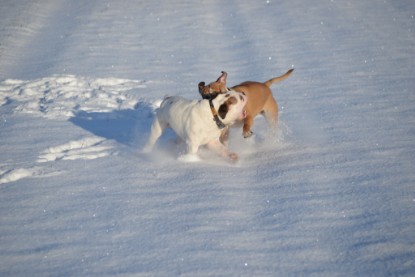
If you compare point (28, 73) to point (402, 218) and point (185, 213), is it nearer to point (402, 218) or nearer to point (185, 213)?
point (185, 213)

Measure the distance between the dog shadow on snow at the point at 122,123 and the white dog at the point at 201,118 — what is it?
66cm

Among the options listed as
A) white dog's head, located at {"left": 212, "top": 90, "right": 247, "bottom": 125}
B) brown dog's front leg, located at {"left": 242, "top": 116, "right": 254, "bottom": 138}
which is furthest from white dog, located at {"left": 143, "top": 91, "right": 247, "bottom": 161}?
brown dog's front leg, located at {"left": 242, "top": 116, "right": 254, "bottom": 138}

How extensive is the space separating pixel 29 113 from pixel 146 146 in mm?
2250

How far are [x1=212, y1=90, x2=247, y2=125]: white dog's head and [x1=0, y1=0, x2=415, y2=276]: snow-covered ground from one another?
0.52m

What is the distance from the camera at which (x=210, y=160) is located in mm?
4891

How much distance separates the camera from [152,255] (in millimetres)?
3205

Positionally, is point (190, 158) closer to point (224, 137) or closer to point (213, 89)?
point (224, 137)

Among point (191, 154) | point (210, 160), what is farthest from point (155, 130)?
point (210, 160)

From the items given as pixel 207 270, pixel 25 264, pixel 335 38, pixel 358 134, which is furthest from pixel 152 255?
pixel 335 38

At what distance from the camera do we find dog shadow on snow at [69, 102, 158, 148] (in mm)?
5713

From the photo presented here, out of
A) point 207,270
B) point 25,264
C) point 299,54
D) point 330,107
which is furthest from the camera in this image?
point 299,54

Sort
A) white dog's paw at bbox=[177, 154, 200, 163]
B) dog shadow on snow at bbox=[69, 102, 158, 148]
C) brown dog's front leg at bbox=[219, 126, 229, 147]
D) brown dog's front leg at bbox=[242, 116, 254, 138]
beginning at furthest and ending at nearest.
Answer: dog shadow on snow at bbox=[69, 102, 158, 148]
brown dog's front leg at bbox=[219, 126, 229, 147]
white dog's paw at bbox=[177, 154, 200, 163]
brown dog's front leg at bbox=[242, 116, 254, 138]

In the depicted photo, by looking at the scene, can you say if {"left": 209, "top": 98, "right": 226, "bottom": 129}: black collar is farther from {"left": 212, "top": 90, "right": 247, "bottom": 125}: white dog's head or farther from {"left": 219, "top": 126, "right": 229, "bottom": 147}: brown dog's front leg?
{"left": 219, "top": 126, "right": 229, "bottom": 147}: brown dog's front leg

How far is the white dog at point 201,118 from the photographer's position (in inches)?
175
